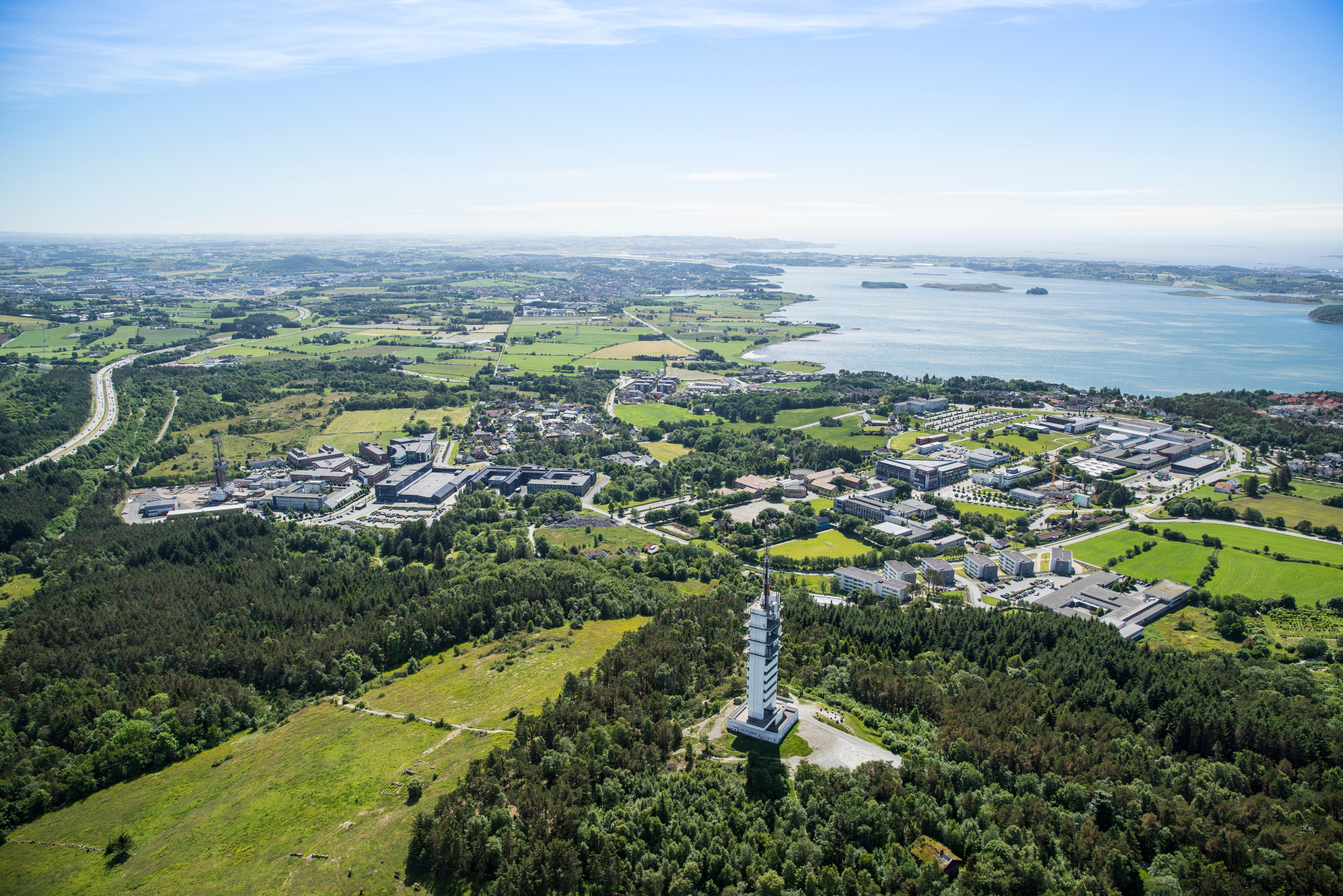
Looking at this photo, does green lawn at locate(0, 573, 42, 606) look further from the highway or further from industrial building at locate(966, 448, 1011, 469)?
industrial building at locate(966, 448, 1011, 469)

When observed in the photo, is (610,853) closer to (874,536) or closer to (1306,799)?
(1306,799)

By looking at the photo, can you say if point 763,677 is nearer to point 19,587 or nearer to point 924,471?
point 924,471

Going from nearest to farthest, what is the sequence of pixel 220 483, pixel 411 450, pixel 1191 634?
pixel 1191 634 → pixel 220 483 → pixel 411 450

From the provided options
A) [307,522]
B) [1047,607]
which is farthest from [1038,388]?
[307,522]

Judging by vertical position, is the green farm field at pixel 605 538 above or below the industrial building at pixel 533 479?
below

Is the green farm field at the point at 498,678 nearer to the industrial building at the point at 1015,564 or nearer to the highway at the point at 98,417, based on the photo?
the industrial building at the point at 1015,564

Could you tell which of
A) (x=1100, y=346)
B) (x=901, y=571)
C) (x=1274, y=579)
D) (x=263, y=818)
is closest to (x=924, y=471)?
(x=901, y=571)

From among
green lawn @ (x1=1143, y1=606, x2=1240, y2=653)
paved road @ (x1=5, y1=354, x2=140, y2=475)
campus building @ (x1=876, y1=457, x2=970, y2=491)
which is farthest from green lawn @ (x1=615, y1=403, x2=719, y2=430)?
paved road @ (x1=5, y1=354, x2=140, y2=475)

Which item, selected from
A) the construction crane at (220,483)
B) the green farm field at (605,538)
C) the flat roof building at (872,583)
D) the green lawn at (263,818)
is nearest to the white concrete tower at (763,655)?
the green lawn at (263,818)
